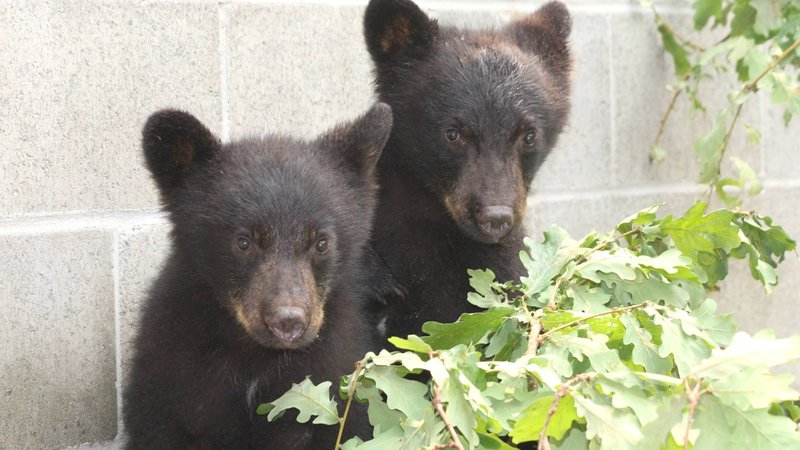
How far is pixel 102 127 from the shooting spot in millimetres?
4422

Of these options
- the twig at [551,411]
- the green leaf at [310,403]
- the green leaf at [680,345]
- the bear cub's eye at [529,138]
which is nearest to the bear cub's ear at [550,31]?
the bear cub's eye at [529,138]

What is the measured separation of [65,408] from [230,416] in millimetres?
949

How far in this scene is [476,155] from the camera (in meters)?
4.32

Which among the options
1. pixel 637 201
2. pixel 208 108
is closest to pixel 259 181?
pixel 208 108

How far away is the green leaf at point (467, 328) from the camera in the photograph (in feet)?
11.3

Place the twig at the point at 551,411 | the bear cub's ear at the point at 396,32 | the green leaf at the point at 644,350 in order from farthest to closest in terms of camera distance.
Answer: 1. the bear cub's ear at the point at 396,32
2. the green leaf at the point at 644,350
3. the twig at the point at 551,411

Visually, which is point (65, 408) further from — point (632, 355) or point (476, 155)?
point (632, 355)

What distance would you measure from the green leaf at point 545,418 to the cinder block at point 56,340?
2205 millimetres

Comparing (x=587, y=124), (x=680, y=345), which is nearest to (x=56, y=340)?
(x=680, y=345)

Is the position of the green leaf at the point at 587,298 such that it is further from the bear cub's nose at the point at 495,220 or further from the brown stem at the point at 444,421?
the brown stem at the point at 444,421

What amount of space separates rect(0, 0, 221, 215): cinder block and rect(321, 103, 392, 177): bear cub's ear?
0.96 meters

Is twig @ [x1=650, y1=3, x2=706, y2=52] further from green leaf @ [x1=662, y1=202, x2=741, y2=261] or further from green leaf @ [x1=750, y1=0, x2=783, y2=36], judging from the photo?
green leaf @ [x1=662, y1=202, x2=741, y2=261]

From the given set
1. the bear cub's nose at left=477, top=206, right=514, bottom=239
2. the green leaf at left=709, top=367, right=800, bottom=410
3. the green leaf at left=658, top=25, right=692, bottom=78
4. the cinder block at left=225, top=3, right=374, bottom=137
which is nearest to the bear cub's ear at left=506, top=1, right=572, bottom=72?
the cinder block at left=225, top=3, right=374, bottom=137

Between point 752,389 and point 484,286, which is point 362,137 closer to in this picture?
point 484,286
